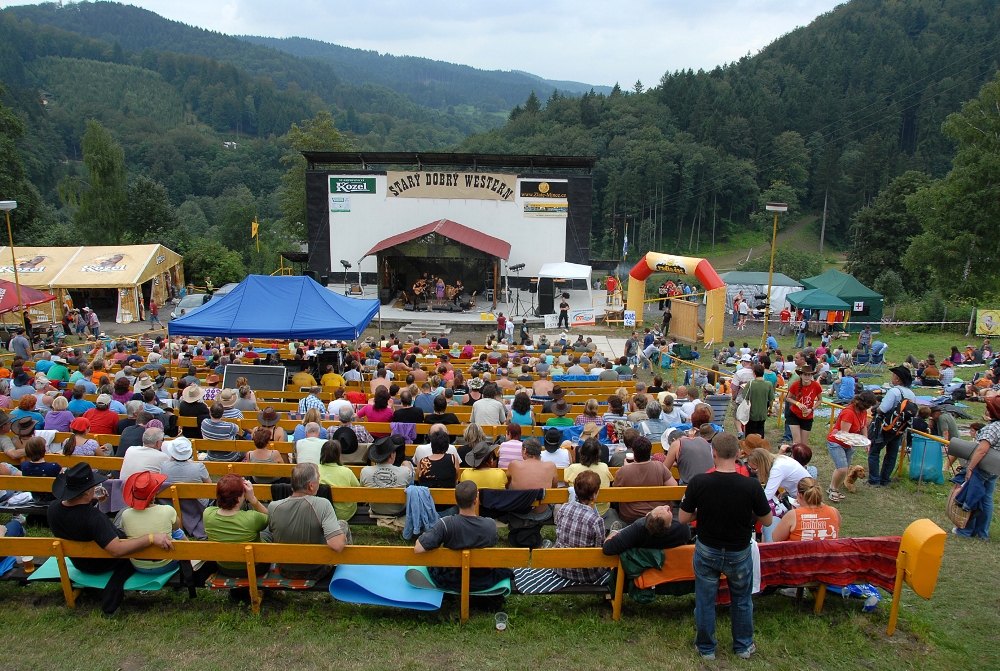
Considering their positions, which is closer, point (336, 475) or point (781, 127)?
point (336, 475)

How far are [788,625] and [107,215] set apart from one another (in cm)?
4022

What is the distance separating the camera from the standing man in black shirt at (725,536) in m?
3.90

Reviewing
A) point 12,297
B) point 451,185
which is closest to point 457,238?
point 451,185

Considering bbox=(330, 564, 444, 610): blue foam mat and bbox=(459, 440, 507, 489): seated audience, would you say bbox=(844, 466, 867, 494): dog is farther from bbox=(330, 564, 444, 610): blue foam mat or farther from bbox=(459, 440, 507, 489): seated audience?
bbox=(330, 564, 444, 610): blue foam mat

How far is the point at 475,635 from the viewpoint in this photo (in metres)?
4.23

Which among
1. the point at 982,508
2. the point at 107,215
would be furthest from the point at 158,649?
the point at 107,215

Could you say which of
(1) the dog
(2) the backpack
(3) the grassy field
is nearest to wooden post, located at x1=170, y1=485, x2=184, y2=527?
(3) the grassy field

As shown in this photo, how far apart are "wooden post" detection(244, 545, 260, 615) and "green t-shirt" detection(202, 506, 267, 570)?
0.19m

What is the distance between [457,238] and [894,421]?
19.6 metres

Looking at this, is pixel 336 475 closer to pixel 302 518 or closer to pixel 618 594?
pixel 302 518

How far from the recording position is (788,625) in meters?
4.41

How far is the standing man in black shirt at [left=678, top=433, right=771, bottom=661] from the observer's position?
153 inches

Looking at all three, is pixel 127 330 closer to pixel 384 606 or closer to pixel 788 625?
pixel 384 606

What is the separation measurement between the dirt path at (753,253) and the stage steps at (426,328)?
4202 cm
